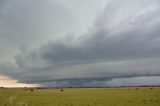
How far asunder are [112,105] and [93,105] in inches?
120

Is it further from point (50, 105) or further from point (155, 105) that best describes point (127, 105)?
point (50, 105)

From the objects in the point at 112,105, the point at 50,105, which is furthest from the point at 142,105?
the point at 50,105

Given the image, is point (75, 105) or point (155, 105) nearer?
point (155, 105)

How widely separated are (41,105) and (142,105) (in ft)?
54.0

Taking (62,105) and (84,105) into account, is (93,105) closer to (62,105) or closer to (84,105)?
(84,105)

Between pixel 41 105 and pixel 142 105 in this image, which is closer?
pixel 142 105

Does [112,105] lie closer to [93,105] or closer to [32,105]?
[93,105]

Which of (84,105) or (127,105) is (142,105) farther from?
(84,105)

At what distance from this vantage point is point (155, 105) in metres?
45.9

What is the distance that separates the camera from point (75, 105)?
49.3 m

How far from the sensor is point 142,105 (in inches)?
1827

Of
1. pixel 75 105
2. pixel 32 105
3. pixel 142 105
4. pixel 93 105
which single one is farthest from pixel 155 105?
pixel 32 105

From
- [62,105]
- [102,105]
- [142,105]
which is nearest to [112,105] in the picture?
[102,105]

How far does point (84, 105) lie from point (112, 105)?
4.55 meters
